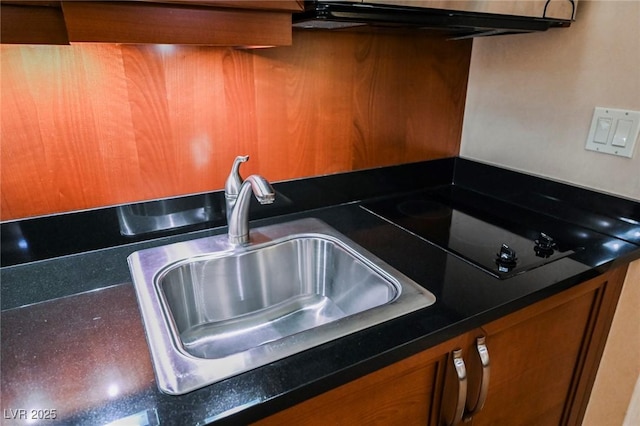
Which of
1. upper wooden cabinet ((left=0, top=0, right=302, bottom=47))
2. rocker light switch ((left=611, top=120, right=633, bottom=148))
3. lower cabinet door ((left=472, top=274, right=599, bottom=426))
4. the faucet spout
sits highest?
upper wooden cabinet ((left=0, top=0, right=302, bottom=47))

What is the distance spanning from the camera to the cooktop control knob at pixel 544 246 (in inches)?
39.9

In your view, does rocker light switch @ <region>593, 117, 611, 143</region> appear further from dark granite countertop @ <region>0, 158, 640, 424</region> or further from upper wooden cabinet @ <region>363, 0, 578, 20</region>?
upper wooden cabinet @ <region>363, 0, 578, 20</region>

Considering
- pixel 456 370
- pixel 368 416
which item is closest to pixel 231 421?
pixel 368 416

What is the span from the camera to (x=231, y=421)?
0.55 m

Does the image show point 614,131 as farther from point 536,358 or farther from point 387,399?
point 387,399

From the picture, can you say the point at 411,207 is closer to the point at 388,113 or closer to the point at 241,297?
the point at 388,113

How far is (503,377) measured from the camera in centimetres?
94

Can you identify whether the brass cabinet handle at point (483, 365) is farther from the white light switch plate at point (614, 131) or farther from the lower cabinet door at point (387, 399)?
the white light switch plate at point (614, 131)

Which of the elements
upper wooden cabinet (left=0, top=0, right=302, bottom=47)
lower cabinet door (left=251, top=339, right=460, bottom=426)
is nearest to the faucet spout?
upper wooden cabinet (left=0, top=0, right=302, bottom=47)

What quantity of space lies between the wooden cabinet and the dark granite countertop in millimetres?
54

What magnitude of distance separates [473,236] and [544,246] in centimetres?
18

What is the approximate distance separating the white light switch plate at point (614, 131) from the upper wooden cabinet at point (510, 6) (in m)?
0.28

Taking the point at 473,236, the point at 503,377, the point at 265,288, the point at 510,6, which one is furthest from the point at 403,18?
the point at 503,377

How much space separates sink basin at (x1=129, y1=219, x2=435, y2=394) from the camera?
813mm
